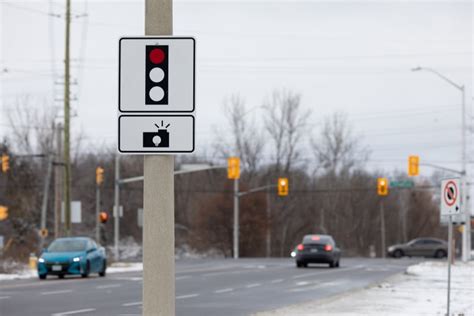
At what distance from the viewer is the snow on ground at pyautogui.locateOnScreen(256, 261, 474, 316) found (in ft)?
69.2

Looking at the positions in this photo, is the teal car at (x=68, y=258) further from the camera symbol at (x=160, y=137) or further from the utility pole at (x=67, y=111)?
the camera symbol at (x=160, y=137)

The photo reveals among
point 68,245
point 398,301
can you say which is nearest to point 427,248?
point 68,245

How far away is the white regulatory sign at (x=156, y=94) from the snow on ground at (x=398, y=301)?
1343 centimetres

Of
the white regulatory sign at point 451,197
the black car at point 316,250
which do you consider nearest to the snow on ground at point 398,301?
the white regulatory sign at point 451,197

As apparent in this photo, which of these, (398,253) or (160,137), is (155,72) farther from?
(398,253)

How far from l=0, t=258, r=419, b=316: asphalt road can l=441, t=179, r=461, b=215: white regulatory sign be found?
14.9ft

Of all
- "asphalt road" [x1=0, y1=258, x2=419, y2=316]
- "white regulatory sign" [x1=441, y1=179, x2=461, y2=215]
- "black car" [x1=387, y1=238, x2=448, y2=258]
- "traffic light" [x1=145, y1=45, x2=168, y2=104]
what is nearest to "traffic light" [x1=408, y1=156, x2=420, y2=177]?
"asphalt road" [x1=0, y1=258, x2=419, y2=316]

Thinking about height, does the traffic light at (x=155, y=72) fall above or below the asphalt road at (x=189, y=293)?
above

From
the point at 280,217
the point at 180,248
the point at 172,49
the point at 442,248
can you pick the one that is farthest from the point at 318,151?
the point at 172,49

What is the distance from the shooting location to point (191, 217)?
335 ft

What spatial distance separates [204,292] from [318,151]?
7584cm

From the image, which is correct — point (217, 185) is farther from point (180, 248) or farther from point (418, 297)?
point (418, 297)

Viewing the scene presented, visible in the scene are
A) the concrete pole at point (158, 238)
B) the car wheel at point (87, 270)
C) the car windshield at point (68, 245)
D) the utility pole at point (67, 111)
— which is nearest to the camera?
the concrete pole at point (158, 238)

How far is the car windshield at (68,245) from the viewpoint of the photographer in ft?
119
